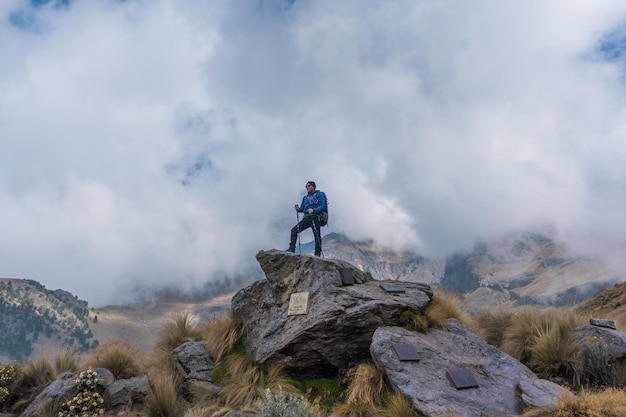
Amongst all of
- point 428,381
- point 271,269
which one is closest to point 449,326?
point 428,381

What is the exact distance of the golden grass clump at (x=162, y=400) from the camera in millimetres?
10195

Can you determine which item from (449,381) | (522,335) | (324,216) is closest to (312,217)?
(324,216)

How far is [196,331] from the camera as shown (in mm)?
14984

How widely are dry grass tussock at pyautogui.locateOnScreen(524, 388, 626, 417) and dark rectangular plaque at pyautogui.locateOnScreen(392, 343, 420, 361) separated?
2731mm

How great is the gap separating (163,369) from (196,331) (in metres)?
2.73

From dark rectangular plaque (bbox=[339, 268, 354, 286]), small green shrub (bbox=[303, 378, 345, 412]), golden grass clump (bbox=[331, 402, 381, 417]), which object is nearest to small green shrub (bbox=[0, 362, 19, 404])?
small green shrub (bbox=[303, 378, 345, 412])

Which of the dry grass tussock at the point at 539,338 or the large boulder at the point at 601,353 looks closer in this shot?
the large boulder at the point at 601,353

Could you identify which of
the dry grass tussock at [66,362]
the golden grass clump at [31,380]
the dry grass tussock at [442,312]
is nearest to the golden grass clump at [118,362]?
the dry grass tussock at [66,362]

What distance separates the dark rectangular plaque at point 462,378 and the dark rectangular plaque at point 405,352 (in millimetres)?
785

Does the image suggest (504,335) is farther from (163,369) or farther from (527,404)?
(163,369)

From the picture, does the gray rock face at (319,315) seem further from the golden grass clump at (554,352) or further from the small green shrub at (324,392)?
the golden grass clump at (554,352)

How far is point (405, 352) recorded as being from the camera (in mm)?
9852

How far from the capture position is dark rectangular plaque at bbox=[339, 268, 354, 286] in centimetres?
1223

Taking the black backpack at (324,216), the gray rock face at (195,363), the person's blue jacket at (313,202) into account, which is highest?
the person's blue jacket at (313,202)
